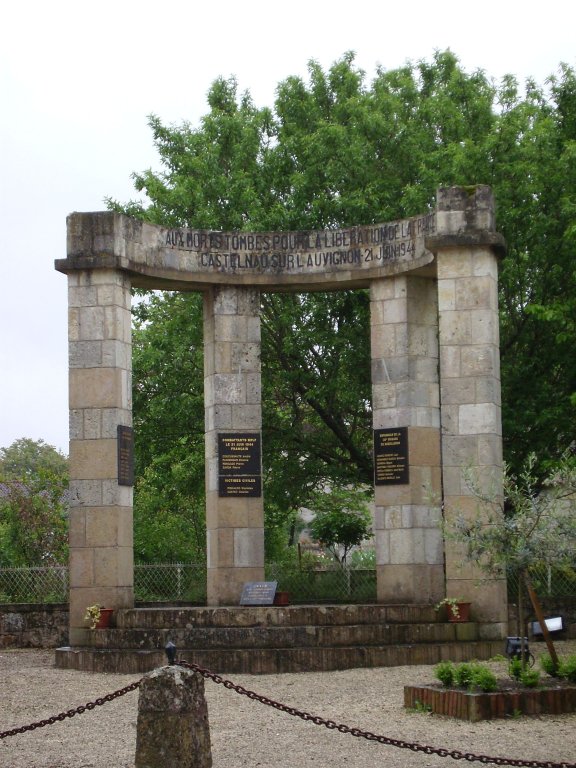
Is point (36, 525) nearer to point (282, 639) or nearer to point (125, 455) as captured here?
point (125, 455)

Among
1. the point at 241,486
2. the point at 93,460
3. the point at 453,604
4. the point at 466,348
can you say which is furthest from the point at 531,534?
the point at 241,486

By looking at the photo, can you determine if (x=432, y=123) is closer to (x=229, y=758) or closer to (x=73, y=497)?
(x=73, y=497)

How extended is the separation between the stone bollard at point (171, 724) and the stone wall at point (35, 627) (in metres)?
11.5

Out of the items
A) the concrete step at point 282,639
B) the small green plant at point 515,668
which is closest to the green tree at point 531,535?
the small green plant at point 515,668

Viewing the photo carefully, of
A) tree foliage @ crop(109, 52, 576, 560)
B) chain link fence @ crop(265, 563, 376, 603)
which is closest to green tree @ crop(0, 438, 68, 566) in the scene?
tree foliage @ crop(109, 52, 576, 560)

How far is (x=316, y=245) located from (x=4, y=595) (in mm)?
8175

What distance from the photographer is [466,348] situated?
57.3 feet

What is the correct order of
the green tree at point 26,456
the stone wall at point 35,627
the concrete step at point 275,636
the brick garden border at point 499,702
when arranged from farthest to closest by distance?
1. the green tree at point 26,456
2. the stone wall at point 35,627
3. the concrete step at point 275,636
4. the brick garden border at point 499,702

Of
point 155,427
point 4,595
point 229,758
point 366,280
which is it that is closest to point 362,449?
point 155,427

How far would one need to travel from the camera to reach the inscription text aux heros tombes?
750 inches

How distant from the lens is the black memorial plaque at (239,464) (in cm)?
1909

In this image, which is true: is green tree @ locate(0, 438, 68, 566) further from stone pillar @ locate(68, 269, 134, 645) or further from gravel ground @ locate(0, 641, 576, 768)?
gravel ground @ locate(0, 641, 576, 768)

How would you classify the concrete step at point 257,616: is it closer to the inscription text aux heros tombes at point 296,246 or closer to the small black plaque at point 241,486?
the small black plaque at point 241,486

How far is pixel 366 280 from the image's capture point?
63.3ft
